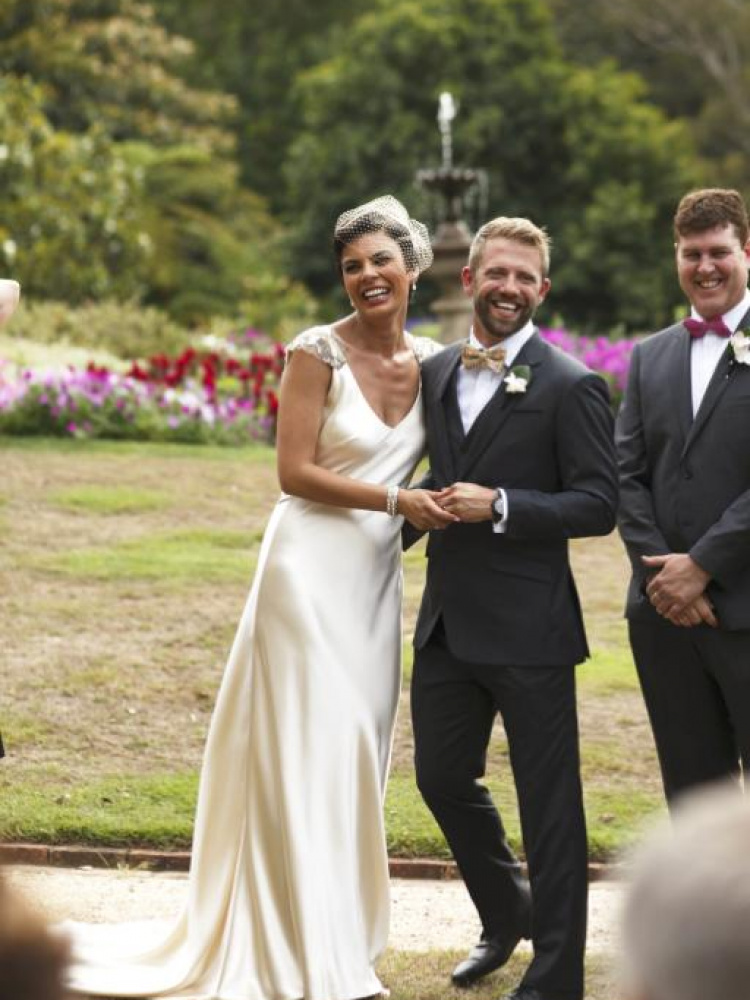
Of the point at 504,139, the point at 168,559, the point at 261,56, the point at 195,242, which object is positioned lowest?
the point at 168,559

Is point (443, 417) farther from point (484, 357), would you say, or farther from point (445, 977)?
point (445, 977)

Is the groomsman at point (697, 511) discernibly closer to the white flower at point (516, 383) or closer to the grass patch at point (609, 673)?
the white flower at point (516, 383)

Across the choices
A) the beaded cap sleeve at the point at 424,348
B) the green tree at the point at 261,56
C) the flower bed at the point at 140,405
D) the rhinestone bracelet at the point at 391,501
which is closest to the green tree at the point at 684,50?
the green tree at the point at 261,56

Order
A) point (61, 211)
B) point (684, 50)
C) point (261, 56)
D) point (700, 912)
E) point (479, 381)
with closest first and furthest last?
point (700, 912), point (479, 381), point (61, 211), point (684, 50), point (261, 56)

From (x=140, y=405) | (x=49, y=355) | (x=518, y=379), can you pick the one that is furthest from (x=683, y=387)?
(x=49, y=355)

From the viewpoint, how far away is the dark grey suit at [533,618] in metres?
4.46

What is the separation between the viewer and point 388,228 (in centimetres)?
464

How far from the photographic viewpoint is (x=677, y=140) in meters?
29.2

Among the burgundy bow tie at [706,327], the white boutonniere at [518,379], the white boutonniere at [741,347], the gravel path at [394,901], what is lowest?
the gravel path at [394,901]

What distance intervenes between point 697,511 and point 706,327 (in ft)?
1.65

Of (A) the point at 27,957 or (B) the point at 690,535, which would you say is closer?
(A) the point at 27,957

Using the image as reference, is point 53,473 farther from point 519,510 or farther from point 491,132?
point 491,132

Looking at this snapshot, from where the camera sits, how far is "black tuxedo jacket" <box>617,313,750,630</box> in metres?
4.56

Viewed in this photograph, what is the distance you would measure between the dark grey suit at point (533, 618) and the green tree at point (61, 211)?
14318 millimetres
